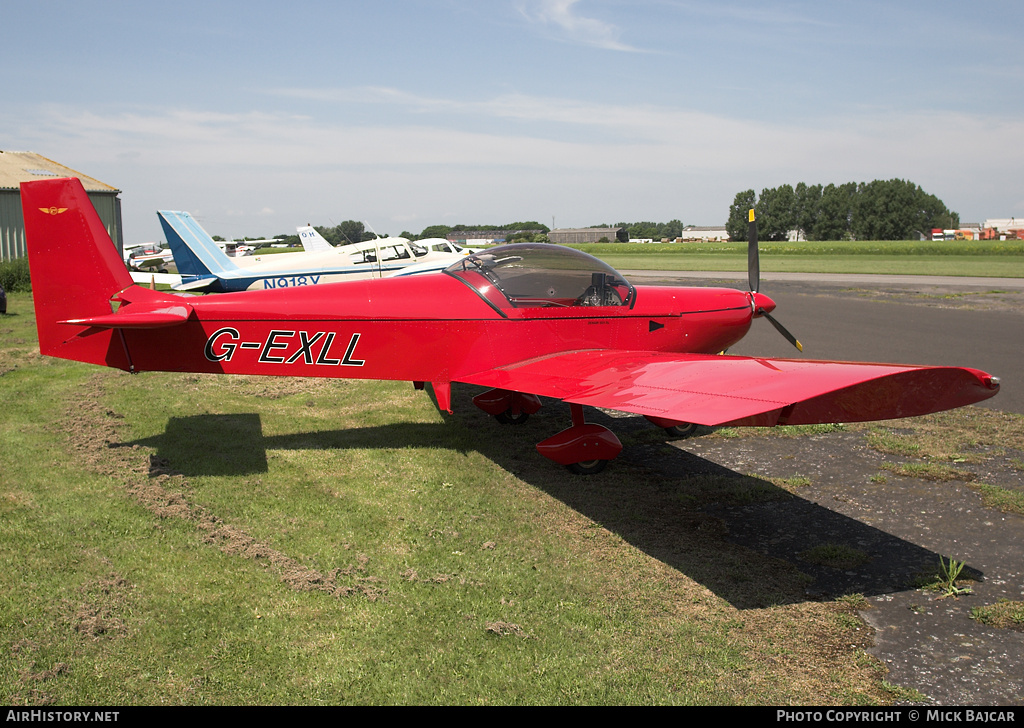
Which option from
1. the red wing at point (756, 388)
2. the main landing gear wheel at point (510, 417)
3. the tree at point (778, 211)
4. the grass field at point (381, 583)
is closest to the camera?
the grass field at point (381, 583)

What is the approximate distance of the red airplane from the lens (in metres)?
5.71

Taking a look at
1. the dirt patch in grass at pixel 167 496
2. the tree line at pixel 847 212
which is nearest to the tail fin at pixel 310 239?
the dirt patch in grass at pixel 167 496

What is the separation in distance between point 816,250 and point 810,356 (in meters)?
60.2

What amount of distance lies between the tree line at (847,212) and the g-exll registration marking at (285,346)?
94228mm

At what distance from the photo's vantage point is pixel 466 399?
9.38m

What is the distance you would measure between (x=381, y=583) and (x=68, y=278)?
4.32 m

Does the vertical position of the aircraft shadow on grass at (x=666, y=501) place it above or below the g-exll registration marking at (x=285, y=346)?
below

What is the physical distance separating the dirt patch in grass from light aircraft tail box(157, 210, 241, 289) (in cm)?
1254

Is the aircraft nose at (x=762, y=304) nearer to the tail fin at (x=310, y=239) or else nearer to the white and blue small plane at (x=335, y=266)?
the white and blue small plane at (x=335, y=266)

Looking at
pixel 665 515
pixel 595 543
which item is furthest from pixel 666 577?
pixel 665 515

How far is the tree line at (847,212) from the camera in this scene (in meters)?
96.2

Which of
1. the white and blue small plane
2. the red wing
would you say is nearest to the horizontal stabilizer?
the red wing

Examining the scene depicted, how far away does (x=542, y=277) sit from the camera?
6988 millimetres

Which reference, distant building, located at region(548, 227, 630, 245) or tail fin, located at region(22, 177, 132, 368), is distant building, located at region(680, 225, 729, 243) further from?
tail fin, located at region(22, 177, 132, 368)
